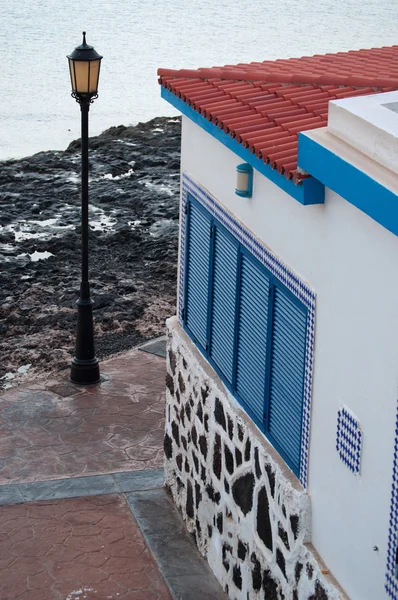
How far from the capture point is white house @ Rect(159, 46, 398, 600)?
17.5 feet

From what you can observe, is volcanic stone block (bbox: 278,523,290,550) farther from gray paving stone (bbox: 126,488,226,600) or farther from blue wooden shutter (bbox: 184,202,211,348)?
blue wooden shutter (bbox: 184,202,211,348)

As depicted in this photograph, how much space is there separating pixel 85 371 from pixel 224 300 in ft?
14.8

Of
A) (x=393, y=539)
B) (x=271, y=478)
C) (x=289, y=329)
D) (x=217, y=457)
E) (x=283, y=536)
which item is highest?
(x=289, y=329)

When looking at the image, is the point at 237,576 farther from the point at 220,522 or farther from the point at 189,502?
the point at 189,502

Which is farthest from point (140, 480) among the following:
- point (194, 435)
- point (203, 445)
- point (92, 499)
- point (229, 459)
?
point (229, 459)

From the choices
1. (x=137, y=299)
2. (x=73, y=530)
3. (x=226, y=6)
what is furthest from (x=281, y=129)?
(x=226, y=6)

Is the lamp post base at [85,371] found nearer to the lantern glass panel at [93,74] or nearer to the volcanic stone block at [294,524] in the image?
the lantern glass panel at [93,74]

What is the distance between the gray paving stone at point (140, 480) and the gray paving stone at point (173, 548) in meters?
0.09

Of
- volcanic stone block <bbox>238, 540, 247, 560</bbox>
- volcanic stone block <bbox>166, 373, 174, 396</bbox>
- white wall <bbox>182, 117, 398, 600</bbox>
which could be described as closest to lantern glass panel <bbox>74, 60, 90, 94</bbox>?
volcanic stone block <bbox>166, 373, 174, 396</bbox>

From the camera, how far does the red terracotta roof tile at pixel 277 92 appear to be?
645 centimetres

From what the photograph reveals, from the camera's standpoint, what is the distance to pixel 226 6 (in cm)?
7019

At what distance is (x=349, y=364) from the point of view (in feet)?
18.6

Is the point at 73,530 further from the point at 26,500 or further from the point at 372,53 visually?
the point at 372,53

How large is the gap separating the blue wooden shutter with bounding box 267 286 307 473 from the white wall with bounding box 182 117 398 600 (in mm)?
262
